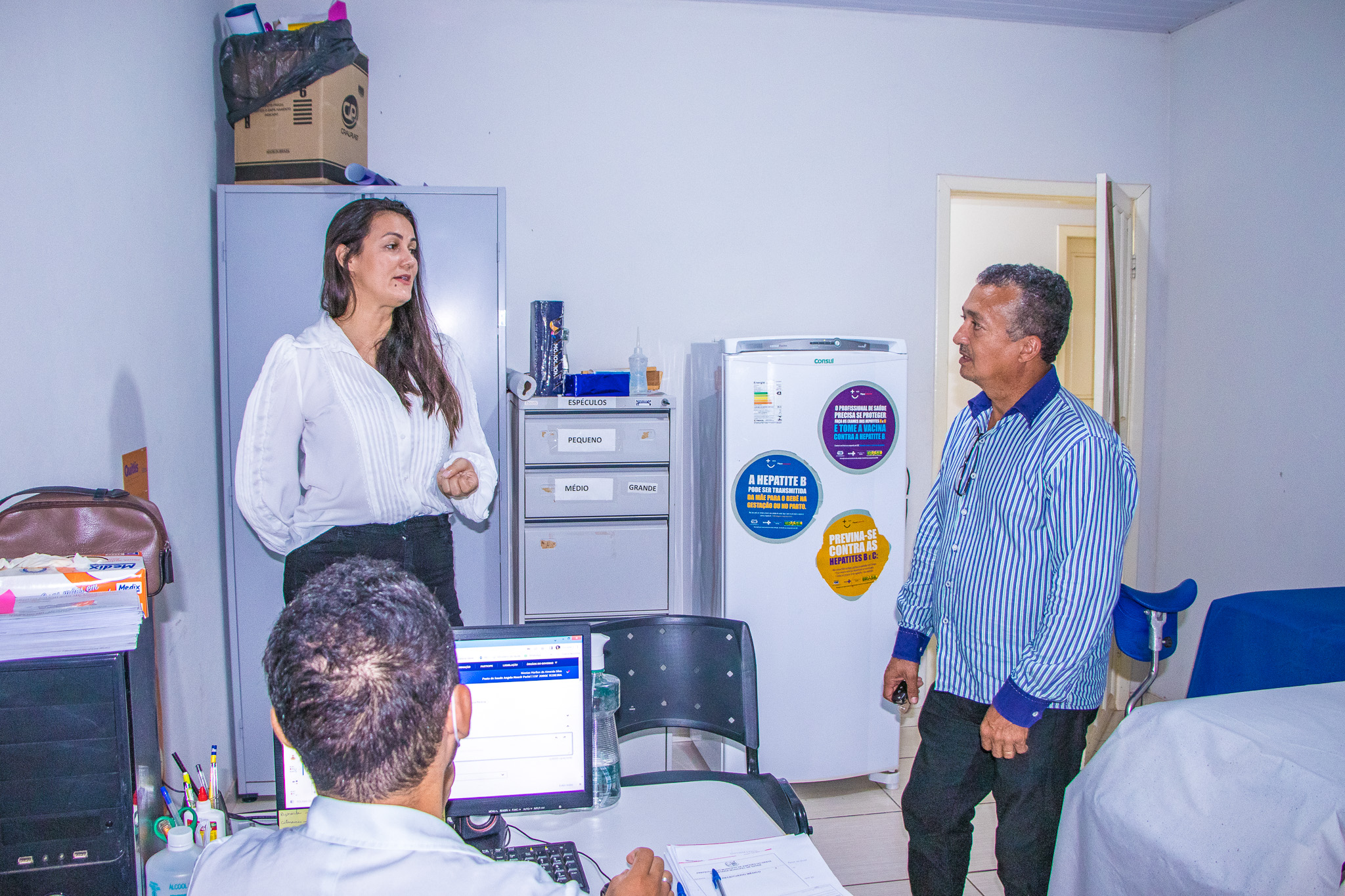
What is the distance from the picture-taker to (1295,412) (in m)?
3.09

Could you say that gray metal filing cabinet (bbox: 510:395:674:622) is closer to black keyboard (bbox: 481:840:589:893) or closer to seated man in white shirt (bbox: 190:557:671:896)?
black keyboard (bbox: 481:840:589:893)

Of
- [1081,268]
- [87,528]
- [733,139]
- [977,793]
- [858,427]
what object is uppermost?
[733,139]

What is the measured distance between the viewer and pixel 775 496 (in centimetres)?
285

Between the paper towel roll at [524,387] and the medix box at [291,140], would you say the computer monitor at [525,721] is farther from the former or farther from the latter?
the medix box at [291,140]

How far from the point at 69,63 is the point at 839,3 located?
2.64m

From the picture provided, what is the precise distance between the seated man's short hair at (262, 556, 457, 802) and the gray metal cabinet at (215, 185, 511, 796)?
184 cm

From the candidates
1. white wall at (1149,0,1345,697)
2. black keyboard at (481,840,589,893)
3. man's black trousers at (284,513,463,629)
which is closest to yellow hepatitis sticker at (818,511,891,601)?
man's black trousers at (284,513,463,629)

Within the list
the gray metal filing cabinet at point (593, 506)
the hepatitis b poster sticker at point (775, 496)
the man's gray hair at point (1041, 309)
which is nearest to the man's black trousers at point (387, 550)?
the gray metal filing cabinet at point (593, 506)

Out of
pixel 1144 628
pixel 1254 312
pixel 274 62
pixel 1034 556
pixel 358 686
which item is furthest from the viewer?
pixel 1254 312

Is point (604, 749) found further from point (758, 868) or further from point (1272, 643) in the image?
point (1272, 643)

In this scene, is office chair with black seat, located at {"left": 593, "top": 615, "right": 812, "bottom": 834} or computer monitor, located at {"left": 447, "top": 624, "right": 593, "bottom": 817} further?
office chair with black seat, located at {"left": 593, "top": 615, "right": 812, "bottom": 834}

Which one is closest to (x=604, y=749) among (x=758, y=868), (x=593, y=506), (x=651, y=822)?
(x=651, y=822)

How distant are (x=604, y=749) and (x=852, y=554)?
1694 millimetres

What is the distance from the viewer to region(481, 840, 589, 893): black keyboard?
1.14m
